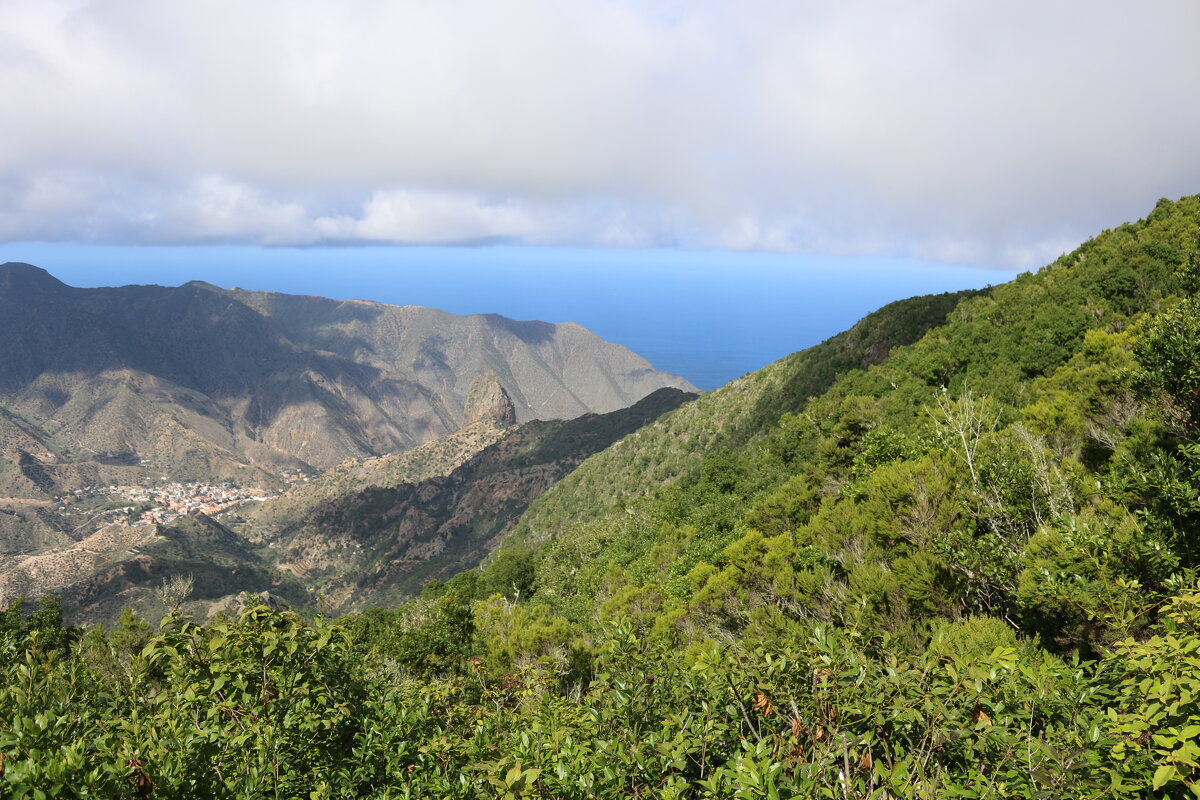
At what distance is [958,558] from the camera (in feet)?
40.1

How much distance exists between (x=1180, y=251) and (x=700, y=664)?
146ft

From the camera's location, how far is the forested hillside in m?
5.11

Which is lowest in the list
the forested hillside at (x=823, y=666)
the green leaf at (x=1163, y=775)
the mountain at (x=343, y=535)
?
the mountain at (x=343, y=535)

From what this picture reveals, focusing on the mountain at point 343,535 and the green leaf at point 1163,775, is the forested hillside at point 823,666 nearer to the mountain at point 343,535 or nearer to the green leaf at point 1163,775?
the green leaf at point 1163,775

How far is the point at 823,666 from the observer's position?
6.13 m

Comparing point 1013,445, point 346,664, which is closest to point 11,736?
point 346,664

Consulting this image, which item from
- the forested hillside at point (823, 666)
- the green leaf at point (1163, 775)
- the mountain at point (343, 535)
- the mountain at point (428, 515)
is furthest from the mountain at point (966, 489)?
the mountain at point (428, 515)

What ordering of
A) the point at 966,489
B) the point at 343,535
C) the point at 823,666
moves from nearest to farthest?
the point at 823,666 → the point at 966,489 → the point at 343,535

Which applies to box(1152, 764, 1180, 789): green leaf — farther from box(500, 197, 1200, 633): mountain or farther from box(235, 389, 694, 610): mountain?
box(235, 389, 694, 610): mountain

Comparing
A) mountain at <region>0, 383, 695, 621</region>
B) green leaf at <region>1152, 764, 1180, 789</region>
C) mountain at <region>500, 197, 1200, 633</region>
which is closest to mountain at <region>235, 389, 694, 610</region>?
mountain at <region>0, 383, 695, 621</region>

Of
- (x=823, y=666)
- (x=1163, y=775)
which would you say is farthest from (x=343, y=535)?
(x=1163, y=775)

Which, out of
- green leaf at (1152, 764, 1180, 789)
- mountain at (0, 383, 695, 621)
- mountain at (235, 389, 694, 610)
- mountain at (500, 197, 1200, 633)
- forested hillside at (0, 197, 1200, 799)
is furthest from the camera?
mountain at (235, 389, 694, 610)

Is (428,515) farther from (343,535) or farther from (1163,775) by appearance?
(1163,775)

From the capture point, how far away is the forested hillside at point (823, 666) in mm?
5105
